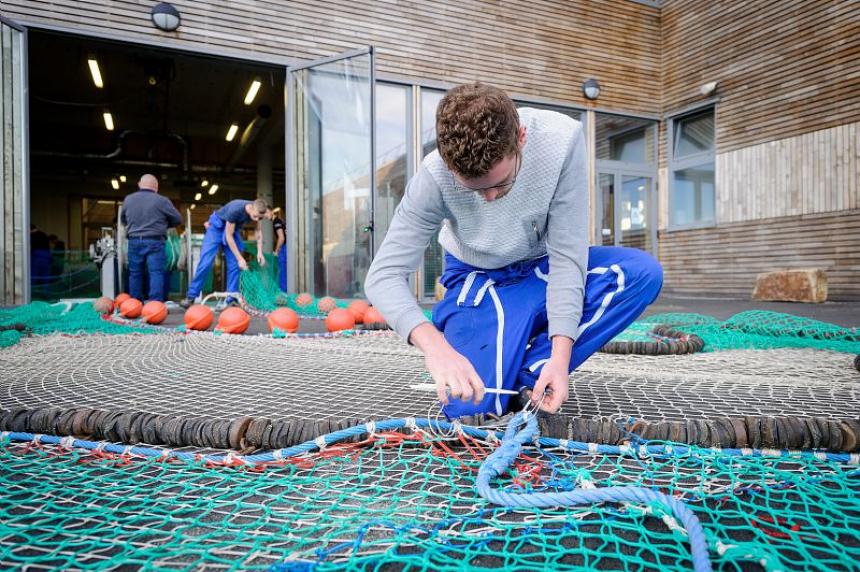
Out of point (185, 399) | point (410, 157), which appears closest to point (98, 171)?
point (410, 157)

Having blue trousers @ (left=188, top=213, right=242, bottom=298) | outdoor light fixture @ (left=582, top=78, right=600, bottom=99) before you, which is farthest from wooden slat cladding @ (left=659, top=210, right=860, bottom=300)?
blue trousers @ (left=188, top=213, right=242, bottom=298)

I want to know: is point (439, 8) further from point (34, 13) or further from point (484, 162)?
point (484, 162)

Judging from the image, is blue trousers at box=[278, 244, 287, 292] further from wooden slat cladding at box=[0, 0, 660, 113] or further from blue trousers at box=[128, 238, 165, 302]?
wooden slat cladding at box=[0, 0, 660, 113]

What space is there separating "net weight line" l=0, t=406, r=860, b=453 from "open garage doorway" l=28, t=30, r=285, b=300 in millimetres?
6941

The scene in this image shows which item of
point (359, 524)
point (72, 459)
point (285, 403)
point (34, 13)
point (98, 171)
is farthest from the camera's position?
point (98, 171)

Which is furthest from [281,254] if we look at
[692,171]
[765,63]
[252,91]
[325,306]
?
[765,63]

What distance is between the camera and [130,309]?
16.9 ft

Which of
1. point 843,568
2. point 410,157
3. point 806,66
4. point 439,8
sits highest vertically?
point 439,8

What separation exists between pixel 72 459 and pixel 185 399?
0.64m

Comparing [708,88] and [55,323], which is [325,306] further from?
[708,88]

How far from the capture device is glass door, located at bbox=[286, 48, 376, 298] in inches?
280

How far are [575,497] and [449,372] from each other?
15.9 inches

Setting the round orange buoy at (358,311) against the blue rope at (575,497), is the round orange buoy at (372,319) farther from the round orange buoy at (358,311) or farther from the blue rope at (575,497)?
the blue rope at (575,497)

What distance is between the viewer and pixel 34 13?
253 inches
